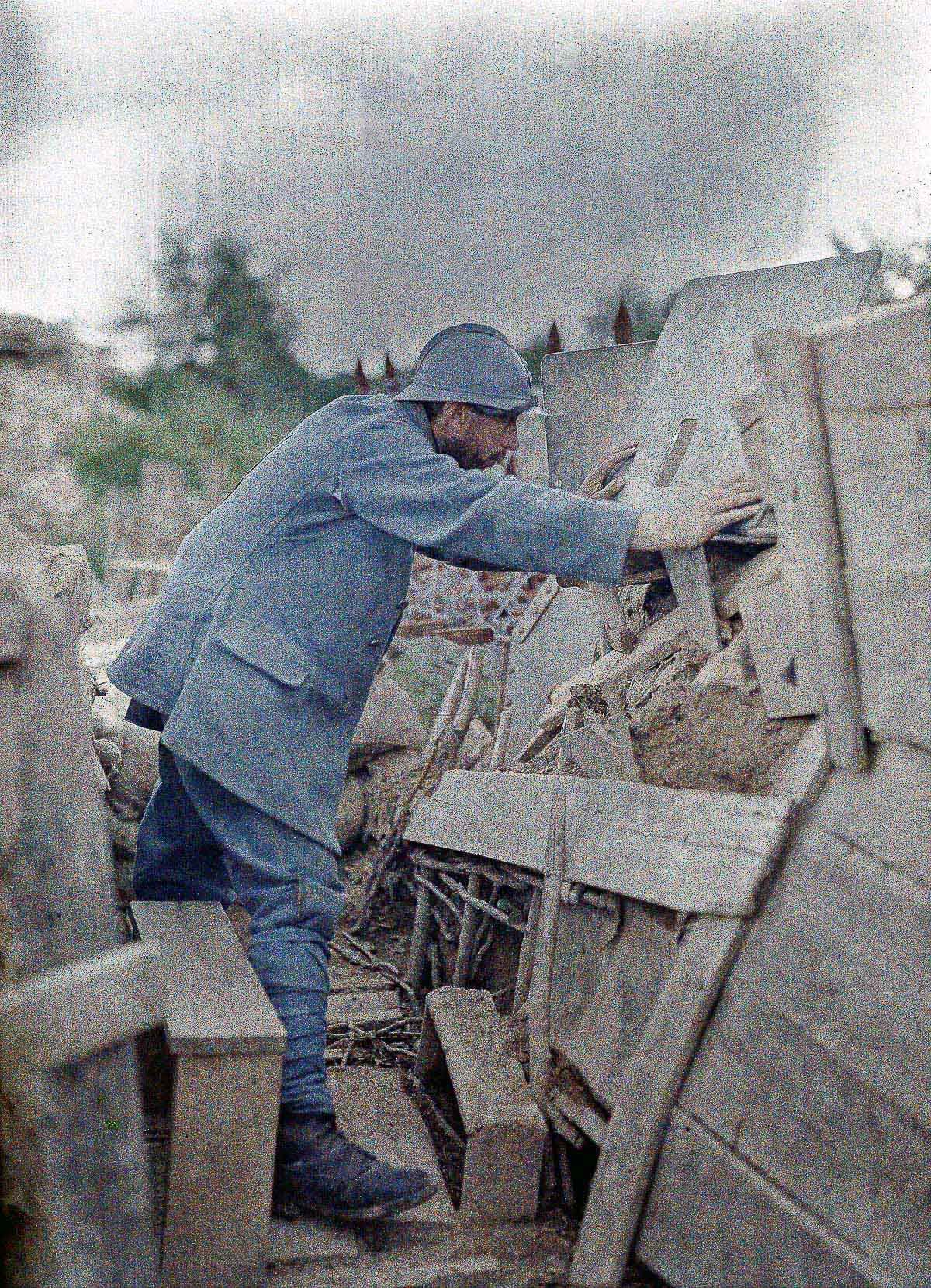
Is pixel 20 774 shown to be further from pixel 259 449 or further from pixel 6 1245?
pixel 259 449

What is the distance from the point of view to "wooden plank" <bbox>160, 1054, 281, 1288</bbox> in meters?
2.64

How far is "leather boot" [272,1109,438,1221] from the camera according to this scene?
2.93 meters

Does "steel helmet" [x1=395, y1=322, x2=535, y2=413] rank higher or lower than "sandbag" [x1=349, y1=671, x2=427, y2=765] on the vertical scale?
higher

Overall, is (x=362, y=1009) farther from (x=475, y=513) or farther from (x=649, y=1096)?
(x=475, y=513)

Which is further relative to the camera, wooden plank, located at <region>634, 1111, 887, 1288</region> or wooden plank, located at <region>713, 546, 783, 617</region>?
wooden plank, located at <region>713, 546, 783, 617</region>

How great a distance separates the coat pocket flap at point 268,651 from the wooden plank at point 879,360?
1524 millimetres

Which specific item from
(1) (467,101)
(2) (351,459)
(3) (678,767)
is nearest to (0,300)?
(2) (351,459)

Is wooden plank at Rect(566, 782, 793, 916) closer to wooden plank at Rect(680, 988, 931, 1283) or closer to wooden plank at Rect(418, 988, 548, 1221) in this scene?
wooden plank at Rect(680, 988, 931, 1283)

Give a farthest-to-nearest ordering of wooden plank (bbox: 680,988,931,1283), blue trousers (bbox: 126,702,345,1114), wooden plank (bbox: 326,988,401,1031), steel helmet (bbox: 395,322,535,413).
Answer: wooden plank (bbox: 326,988,401,1031)
steel helmet (bbox: 395,322,535,413)
blue trousers (bbox: 126,702,345,1114)
wooden plank (bbox: 680,988,931,1283)

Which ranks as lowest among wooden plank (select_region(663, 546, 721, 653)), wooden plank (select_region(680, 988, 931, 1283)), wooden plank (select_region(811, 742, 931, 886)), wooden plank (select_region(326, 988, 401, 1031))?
wooden plank (select_region(326, 988, 401, 1031))

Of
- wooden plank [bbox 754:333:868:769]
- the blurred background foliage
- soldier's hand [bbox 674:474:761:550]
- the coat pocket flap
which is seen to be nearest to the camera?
wooden plank [bbox 754:333:868:769]

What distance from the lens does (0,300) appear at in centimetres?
505

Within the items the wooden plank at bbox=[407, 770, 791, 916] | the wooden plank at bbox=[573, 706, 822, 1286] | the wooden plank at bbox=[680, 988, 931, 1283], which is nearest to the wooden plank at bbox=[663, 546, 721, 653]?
the wooden plank at bbox=[407, 770, 791, 916]

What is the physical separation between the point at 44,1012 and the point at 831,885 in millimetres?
1476
